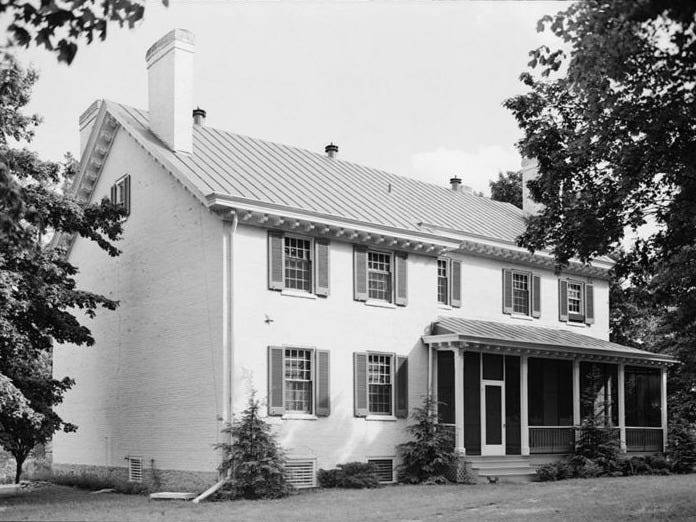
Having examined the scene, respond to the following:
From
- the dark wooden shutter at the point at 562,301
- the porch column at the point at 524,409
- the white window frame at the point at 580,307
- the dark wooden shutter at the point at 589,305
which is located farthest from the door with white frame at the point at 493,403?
the dark wooden shutter at the point at 589,305

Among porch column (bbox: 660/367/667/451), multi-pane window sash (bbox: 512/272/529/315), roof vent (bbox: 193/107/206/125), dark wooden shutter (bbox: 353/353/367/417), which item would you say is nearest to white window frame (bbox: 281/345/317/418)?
dark wooden shutter (bbox: 353/353/367/417)

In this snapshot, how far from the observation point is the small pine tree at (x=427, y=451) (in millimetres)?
23297

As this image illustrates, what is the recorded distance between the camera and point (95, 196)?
27984 millimetres

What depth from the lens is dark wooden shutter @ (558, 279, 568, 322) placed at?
99.1 ft

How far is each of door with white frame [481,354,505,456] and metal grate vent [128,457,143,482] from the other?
8.73m

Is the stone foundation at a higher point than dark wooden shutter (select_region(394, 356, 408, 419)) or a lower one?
lower

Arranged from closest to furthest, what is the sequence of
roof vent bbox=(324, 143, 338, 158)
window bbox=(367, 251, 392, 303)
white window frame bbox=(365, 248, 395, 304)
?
white window frame bbox=(365, 248, 395, 304) < window bbox=(367, 251, 392, 303) < roof vent bbox=(324, 143, 338, 158)

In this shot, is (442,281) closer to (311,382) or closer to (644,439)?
(311,382)

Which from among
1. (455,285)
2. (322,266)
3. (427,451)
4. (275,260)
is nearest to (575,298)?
(455,285)

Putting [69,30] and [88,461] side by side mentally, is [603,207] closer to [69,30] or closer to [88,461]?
[69,30]

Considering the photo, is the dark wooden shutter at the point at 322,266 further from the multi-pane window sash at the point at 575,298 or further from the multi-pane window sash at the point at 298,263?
the multi-pane window sash at the point at 575,298

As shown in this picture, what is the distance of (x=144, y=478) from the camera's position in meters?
23.3

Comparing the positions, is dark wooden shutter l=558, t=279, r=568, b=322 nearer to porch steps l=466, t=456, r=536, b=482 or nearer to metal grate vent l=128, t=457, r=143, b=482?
porch steps l=466, t=456, r=536, b=482

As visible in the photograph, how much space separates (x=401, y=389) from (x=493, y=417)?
3119 millimetres
